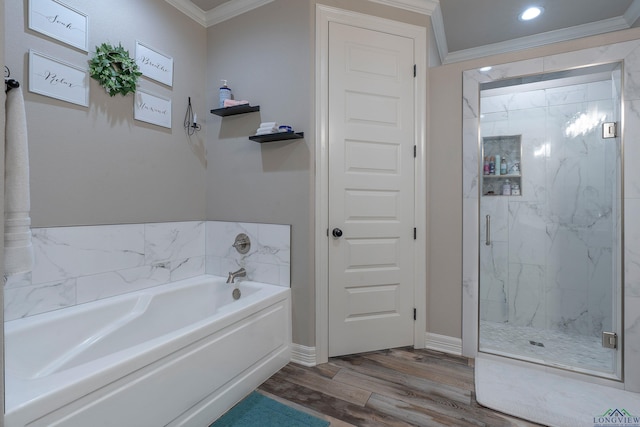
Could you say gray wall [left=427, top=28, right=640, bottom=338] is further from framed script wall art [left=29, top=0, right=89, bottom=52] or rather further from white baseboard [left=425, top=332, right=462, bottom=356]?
framed script wall art [left=29, top=0, right=89, bottom=52]

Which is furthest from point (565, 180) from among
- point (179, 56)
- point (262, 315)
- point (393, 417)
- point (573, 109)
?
point (179, 56)

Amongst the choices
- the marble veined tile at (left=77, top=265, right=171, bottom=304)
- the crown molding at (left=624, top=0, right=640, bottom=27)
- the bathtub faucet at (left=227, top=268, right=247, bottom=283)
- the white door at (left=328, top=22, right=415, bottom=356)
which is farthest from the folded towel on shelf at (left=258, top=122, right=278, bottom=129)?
the crown molding at (left=624, top=0, right=640, bottom=27)

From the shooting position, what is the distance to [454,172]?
2.27m

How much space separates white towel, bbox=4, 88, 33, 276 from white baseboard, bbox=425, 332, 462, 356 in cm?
244

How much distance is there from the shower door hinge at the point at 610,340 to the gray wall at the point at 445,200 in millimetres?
877

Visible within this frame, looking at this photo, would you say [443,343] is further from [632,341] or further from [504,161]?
[504,161]

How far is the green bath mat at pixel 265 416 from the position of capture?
60.0 inches

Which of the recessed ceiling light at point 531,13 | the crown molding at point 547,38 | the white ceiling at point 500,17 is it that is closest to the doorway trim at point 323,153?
the white ceiling at point 500,17

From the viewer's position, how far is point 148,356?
48.2 inches

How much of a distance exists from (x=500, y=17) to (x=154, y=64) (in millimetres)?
2944

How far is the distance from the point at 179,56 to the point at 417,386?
9.81ft

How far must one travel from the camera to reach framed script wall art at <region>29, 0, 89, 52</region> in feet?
5.24

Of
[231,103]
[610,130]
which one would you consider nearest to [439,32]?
[610,130]

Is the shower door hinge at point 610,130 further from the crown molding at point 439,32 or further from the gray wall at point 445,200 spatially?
the crown molding at point 439,32
